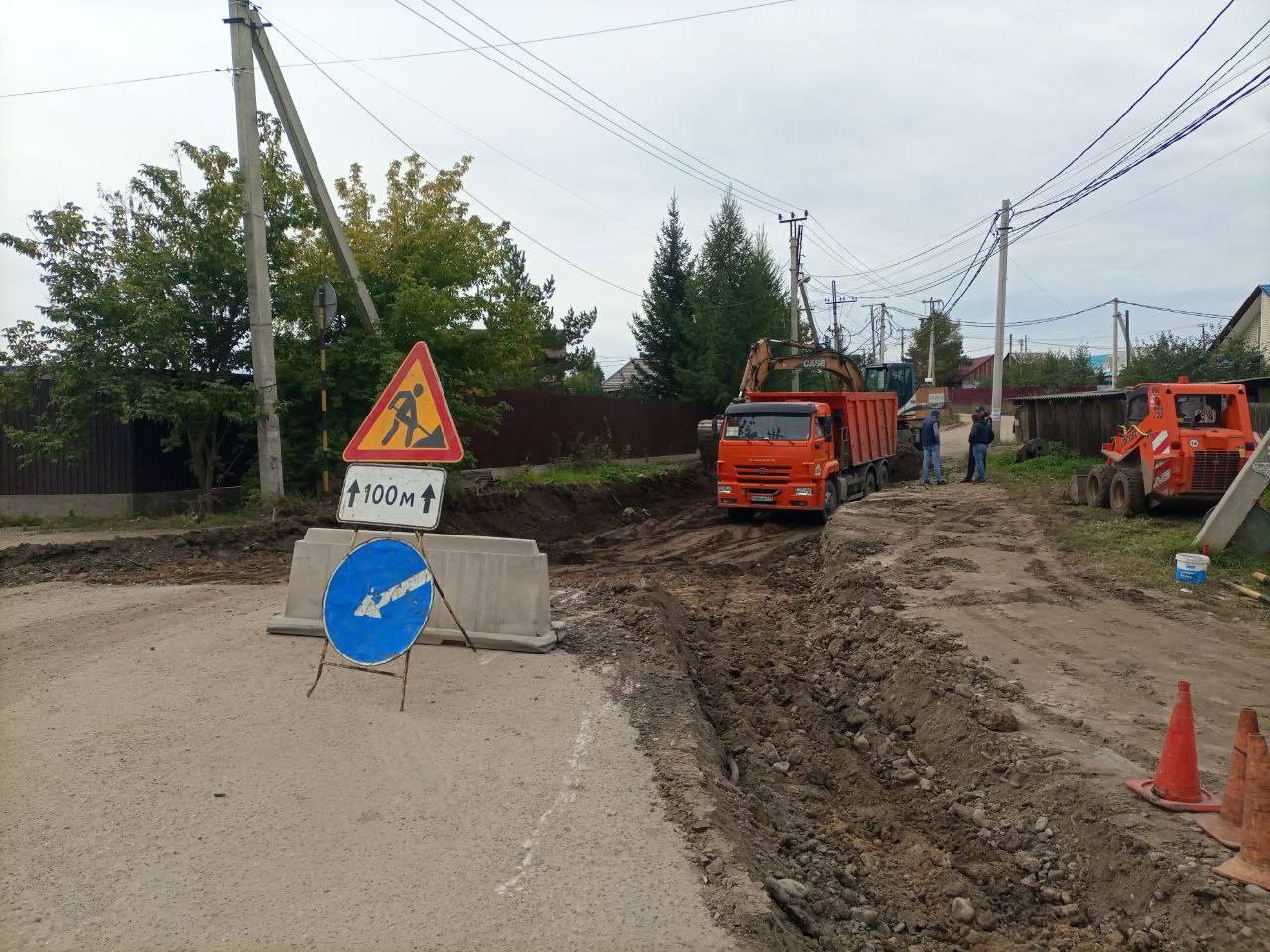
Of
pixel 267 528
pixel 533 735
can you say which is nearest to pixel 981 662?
pixel 533 735

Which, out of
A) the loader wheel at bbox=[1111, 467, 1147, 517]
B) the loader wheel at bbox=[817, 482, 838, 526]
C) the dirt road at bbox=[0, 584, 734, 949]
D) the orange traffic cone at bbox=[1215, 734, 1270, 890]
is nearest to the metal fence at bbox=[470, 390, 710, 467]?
the loader wheel at bbox=[817, 482, 838, 526]

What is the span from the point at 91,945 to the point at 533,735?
258 centimetres

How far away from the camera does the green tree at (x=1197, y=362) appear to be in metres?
32.1

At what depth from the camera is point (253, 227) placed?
1359 cm

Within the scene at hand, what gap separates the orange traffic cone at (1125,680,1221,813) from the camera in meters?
4.83

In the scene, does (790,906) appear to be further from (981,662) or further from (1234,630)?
(1234,630)

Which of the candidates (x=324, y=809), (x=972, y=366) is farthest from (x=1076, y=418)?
(x=972, y=366)

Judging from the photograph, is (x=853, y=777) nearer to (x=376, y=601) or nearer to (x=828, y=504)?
(x=376, y=601)

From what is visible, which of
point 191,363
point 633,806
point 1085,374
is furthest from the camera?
point 1085,374

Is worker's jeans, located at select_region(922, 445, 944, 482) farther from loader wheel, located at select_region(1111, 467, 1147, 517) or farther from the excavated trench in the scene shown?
the excavated trench

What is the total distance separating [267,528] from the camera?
13.2m

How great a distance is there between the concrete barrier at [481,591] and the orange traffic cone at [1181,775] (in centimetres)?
431

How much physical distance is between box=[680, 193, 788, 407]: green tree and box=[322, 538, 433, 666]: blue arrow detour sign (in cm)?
2969

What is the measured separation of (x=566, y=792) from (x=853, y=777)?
2355 mm
